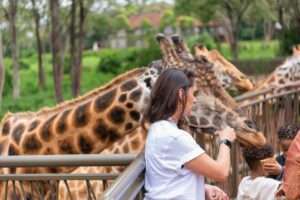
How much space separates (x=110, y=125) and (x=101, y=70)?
130 ft

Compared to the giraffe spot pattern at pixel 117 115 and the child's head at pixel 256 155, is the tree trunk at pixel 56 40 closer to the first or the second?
the giraffe spot pattern at pixel 117 115

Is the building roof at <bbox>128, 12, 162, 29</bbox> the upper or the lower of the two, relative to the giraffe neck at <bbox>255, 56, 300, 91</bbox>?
lower

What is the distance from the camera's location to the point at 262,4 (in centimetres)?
4297

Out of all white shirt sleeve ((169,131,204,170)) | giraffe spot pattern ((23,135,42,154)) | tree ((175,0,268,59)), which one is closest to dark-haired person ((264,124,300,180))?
white shirt sleeve ((169,131,204,170))

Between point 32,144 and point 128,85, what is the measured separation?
34.9 inches

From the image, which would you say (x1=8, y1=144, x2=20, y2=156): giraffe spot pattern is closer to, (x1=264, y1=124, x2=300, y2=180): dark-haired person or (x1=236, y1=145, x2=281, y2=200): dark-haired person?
(x1=236, y1=145, x2=281, y2=200): dark-haired person

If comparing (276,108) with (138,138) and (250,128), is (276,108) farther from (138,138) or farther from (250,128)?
(250,128)

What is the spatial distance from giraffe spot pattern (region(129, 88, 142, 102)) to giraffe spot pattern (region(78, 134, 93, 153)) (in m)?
0.48

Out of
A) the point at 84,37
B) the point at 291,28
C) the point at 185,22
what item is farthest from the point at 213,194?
the point at 185,22

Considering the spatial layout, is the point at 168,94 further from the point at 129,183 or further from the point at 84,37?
the point at 84,37

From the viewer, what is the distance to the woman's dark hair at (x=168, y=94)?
3461 millimetres

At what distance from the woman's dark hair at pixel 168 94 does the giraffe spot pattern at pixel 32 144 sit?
8.34ft

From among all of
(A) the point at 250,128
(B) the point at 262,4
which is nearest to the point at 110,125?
(A) the point at 250,128

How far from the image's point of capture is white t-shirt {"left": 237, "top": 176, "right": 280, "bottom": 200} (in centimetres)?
485
